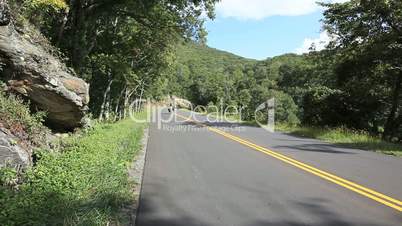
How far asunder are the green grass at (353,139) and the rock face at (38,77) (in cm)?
1066

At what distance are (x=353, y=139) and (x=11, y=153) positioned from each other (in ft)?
52.9

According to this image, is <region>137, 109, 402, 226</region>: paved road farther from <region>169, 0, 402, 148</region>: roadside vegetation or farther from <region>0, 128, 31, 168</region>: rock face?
<region>169, 0, 402, 148</region>: roadside vegetation

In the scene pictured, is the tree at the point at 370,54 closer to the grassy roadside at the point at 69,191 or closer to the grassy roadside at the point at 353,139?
the grassy roadside at the point at 353,139

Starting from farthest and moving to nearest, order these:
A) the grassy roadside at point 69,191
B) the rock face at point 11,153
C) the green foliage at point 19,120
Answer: the green foliage at point 19,120, the rock face at point 11,153, the grassy roadside at point 69,191

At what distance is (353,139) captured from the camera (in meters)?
20.9

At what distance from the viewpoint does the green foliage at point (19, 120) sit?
10225 millimetres

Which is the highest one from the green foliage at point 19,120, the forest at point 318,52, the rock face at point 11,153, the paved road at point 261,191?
the forest at point 318,52

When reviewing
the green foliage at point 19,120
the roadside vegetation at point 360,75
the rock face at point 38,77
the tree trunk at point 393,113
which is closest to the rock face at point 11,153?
the green foliage at point 19,120

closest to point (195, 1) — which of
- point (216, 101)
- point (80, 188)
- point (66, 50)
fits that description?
point (66, 50)

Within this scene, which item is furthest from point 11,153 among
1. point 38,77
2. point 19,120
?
point 38,77

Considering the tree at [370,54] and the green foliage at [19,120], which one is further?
the tree at [370,54]

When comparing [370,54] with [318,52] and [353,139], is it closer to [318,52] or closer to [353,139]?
[318,52]

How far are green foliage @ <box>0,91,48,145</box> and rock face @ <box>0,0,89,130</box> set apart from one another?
618 millimetres

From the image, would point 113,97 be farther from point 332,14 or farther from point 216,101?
point 216,101
